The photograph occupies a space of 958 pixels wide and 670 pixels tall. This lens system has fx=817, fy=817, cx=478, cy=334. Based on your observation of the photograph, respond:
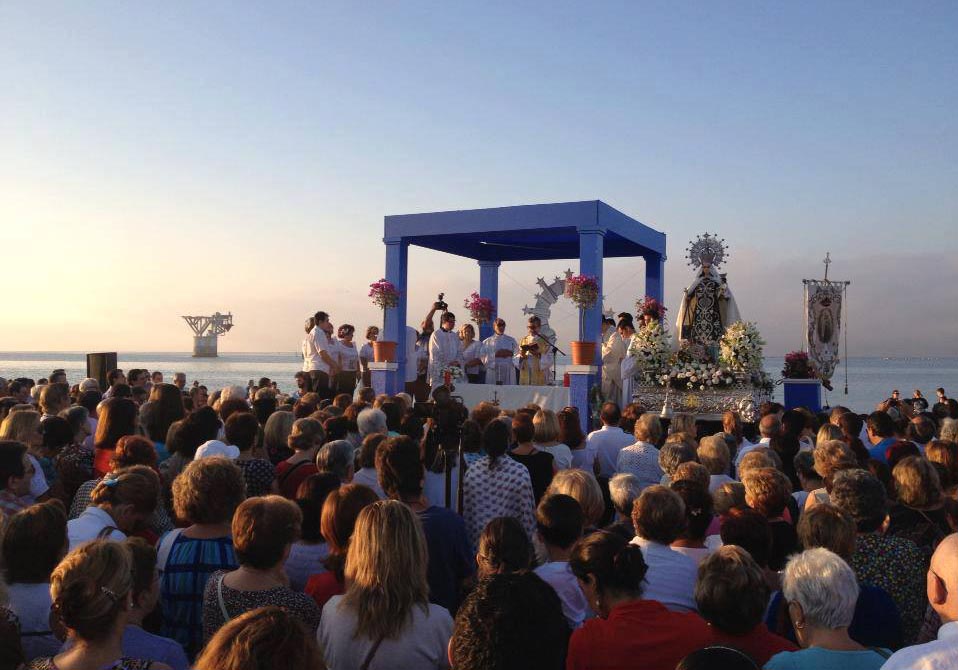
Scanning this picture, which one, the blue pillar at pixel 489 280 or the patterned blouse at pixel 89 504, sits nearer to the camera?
the patterned blouse at pixel 89 504

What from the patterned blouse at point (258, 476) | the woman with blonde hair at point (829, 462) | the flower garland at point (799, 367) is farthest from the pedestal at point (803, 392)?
the patterned blouse at point (258, 476)

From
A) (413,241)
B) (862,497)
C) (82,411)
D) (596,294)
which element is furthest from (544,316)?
(862,497)

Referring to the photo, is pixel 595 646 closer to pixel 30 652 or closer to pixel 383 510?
pixel 383 510

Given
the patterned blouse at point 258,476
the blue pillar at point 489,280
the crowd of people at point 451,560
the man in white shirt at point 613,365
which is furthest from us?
the blue pillar at point 489,280

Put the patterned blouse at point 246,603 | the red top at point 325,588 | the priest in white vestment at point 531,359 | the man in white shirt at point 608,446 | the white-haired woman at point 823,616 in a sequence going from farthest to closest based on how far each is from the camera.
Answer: the priest in white vestment at point 531,359 < the man in white shirt at point 608,446 < the red top at point 325,588 < the patterned blouse at point 246,603 < the white-haired woman at point 823,616

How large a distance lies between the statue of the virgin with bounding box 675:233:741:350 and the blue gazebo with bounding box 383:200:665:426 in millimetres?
1717

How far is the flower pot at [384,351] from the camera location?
53.2 ft

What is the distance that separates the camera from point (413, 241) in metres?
17.2

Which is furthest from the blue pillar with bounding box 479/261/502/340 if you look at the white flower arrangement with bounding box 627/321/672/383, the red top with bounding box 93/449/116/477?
the red top with bounding box 93/449/116/477

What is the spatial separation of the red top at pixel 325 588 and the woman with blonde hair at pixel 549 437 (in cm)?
290

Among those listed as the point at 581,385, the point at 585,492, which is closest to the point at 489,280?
the point at 581,385

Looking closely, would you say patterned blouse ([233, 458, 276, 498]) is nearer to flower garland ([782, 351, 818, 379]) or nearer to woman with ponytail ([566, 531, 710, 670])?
woman with ponytail ([566, 531, 710, 670])

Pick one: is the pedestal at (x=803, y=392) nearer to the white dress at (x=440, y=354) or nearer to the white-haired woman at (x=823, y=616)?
the white dress at (x=440, y=354)

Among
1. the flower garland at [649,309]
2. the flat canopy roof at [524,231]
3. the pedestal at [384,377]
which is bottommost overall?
the pedestal at [384,377]
